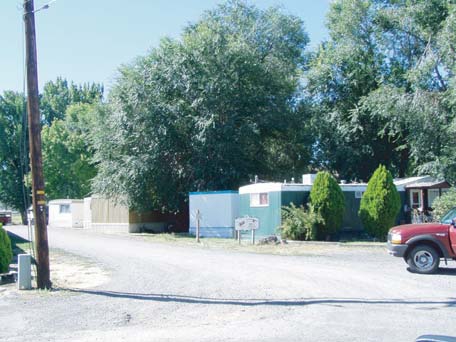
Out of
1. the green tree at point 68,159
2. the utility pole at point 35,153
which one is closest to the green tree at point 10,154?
the green tree at point 68,159

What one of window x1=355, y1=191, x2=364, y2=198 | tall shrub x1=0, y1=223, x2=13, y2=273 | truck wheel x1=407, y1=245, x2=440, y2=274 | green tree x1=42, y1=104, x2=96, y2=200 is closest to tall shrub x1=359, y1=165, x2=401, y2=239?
window x1=355, y1=191, x2=364, y2=198

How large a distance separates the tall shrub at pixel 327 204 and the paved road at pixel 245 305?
7.05 metres

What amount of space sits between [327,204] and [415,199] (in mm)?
7481

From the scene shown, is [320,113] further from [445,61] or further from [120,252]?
[120,252]

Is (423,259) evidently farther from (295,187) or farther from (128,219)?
(128,219)

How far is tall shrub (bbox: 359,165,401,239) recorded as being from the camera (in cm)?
2444

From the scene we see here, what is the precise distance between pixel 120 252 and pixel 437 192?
16.8 m

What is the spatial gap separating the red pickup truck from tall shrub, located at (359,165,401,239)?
9.92m

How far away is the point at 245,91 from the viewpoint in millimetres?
33906

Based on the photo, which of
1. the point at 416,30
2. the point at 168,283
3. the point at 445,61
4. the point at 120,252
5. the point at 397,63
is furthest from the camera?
the point at 397,63

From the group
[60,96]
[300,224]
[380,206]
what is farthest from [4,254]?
[60,96]

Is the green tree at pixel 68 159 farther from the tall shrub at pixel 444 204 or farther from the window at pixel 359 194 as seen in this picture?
the tall shrub at pixel 444 204

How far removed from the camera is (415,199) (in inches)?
1158

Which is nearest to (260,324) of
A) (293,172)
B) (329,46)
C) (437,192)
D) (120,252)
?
(120,252)
